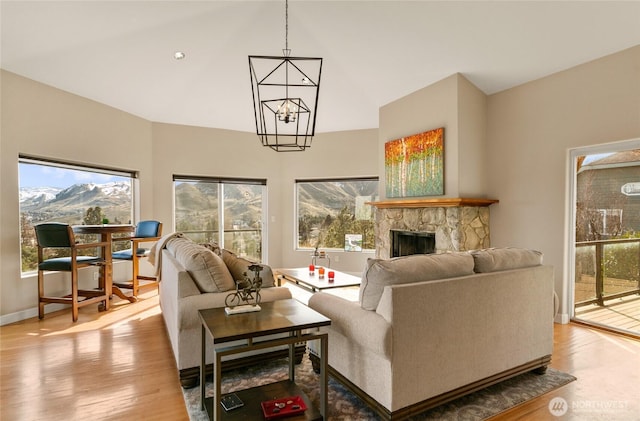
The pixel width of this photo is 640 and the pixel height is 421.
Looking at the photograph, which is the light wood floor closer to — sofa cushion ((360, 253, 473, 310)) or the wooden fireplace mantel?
sofa cushion ((360, 253, 473, 310))

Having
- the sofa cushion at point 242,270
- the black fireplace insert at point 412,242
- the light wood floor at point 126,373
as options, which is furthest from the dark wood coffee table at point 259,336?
the black fireplace insert at point 412,242

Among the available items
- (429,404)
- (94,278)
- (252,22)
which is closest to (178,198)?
(94,278)

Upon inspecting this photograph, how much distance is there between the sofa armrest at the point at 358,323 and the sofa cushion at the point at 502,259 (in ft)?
2.96

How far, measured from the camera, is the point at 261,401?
209cm

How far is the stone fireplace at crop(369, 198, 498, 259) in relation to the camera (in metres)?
4.52

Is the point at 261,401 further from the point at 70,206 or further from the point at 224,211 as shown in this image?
the point at 224,211

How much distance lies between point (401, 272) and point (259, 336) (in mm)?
895

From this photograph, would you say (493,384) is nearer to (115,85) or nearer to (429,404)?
(429,404)

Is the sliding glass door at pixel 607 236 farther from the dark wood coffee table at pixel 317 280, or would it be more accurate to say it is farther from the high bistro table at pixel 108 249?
the high bistro table at pixel 108 249

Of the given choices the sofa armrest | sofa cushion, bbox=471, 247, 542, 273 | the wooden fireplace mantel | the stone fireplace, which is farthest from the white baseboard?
the sofa armrest

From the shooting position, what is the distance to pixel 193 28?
4273 millimetres

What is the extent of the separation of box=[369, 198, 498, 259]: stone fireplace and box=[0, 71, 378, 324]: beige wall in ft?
6.25

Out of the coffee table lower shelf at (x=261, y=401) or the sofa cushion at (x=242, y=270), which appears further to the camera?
the sofa cushion at (x=242, y=270)

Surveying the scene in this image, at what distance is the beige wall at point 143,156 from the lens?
4.05 metres
